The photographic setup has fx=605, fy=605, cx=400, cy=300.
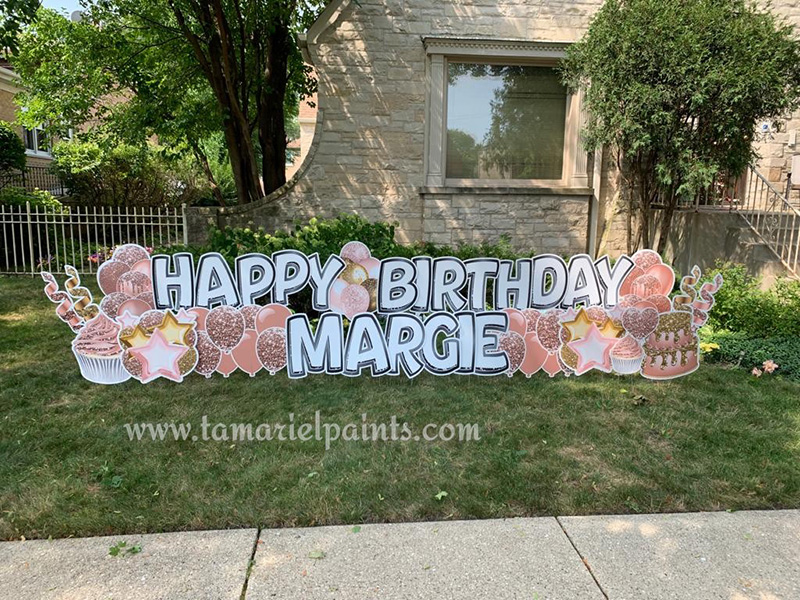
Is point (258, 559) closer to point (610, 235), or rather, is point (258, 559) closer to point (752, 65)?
point (752, 65)

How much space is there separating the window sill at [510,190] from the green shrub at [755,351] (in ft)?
12.9

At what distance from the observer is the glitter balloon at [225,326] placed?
4973 mm

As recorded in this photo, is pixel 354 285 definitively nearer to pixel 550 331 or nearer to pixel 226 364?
pixel 226 364

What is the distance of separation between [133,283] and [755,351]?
18.7ft

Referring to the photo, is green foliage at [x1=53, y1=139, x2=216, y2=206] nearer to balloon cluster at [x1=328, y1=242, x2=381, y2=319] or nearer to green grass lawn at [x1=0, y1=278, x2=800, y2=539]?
green grass lawn at [x1=0, y1=278, x2=800, y2=539]

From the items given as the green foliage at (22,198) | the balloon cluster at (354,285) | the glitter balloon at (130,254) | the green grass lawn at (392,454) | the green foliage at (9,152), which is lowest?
the green grass lawn at (392,454)

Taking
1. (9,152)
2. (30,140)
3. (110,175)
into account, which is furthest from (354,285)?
(30,140)

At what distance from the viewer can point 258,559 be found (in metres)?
2.90

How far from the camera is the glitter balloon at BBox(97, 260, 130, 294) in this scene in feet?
16.1

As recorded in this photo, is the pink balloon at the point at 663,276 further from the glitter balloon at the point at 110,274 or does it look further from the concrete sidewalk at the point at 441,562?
the glitter balloon at the point at 110,274

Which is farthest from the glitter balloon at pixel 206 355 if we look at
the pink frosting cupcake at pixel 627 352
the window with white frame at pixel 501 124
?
the window with white frame at pixel 501 124

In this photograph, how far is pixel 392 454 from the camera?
12.9 feet

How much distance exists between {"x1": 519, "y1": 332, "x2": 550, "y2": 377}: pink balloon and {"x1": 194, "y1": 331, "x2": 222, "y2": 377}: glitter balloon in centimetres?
259

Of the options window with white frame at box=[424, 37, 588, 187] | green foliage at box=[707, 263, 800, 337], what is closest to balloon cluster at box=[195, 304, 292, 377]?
green foliage at box=[707, 263, 800, 337]
